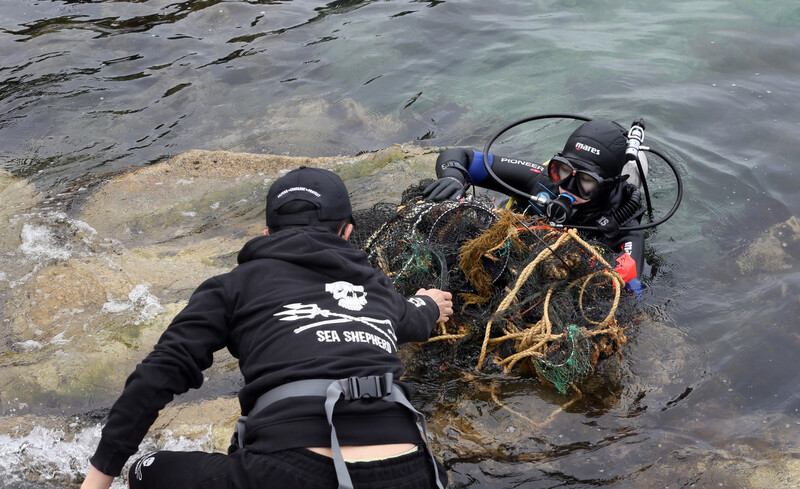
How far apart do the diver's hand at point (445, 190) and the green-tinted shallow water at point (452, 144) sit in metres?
1.24

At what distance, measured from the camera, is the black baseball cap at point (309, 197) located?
2645 millimetres

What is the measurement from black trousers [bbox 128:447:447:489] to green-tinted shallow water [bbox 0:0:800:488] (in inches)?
44.0

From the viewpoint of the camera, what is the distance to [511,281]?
3.91 m

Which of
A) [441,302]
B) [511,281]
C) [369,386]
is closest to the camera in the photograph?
[369,386]

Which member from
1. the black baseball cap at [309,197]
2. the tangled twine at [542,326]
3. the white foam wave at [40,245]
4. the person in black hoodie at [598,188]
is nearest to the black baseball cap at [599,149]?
the person in black hoodie at [598,188]

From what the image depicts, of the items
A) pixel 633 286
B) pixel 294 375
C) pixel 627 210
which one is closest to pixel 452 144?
pixel 627 210

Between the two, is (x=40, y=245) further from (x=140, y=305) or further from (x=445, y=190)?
(x=445, y=190)

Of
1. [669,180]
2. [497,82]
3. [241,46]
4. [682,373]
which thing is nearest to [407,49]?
[497,82]

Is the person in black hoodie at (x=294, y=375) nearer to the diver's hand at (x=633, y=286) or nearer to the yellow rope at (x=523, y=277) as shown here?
the yellow rope at (x=523, y=277)

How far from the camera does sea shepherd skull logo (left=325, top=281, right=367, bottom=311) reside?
8.20 ft

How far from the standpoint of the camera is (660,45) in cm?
891

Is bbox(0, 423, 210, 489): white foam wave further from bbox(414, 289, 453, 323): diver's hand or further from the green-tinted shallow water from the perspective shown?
bbox(414, 289, 453, 323): diver's hand

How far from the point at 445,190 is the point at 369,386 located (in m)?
2.42

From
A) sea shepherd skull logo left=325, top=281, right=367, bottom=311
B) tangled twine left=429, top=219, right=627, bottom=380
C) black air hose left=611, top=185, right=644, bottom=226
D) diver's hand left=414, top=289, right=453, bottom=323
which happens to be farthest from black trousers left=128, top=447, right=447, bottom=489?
black air hose left=611, top=185, right=644, bottom=226
